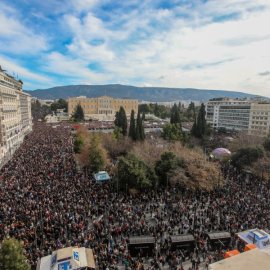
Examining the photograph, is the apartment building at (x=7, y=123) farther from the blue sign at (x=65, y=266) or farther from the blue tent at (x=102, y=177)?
the blue sign at (x=65, y=266)

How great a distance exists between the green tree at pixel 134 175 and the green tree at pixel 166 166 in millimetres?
1712

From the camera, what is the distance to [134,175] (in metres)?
23.5

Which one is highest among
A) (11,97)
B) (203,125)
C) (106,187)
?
(11,97)

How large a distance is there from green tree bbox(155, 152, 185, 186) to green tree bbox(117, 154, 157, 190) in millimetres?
1712

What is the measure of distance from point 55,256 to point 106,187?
1359 centimetres

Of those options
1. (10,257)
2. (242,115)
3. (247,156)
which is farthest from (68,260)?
(242,115)

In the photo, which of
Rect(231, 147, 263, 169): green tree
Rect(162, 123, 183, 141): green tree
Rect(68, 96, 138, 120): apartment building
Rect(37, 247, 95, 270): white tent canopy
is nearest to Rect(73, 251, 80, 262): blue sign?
Rect(37, 247, 95, 270): white tent canopy

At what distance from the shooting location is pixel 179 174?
25.3 meters

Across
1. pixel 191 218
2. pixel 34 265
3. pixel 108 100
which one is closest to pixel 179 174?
pixel 191 218

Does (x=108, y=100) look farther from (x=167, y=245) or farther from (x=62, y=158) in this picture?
(x=167, y=245)

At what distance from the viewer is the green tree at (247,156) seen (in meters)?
32.8

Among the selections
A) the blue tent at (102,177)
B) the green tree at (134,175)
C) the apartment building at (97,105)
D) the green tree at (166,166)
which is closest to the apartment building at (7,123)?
the blue tent at (102,177)

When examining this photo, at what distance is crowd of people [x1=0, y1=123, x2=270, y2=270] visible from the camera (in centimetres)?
1420

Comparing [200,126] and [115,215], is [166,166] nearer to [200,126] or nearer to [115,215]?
[115,215]
